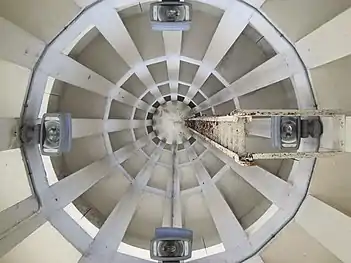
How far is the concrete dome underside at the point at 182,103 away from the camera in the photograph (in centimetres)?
463

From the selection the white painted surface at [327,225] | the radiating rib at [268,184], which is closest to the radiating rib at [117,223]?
the radiating rib at [268,184]

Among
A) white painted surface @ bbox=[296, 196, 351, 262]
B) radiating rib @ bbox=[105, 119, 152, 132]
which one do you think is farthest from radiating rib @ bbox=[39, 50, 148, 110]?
white painted surface @ bbox=[296, 196, 351, 262]

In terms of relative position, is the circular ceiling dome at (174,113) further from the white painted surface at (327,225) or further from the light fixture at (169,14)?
the light fixture at (169,14)

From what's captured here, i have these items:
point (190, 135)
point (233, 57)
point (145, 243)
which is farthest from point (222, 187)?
point (233, 57)

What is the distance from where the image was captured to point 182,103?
6.48 meters

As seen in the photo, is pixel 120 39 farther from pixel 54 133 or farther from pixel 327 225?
pixel 327 225

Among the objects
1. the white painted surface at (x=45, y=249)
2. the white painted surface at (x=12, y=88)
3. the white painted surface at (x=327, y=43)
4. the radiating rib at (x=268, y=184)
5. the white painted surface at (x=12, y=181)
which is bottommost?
the white painted surface at (x=45, y=249)

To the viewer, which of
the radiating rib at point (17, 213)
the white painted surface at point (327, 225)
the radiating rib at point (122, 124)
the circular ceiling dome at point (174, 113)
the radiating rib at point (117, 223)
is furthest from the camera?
the radiating rib at point (122, 124)

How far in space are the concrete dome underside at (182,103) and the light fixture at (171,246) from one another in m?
0.89

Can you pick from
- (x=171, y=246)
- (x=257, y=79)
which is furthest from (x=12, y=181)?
(x=257, y=79)

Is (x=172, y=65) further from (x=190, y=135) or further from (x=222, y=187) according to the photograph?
(x=222, y=187)

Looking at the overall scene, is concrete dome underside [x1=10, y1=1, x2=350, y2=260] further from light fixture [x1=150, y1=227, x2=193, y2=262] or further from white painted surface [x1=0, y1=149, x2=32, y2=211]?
light fixture [x1=150, y1=227, x2=193, y2=262]

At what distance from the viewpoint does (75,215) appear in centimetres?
511

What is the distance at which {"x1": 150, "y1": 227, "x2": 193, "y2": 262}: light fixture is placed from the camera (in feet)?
13.5
